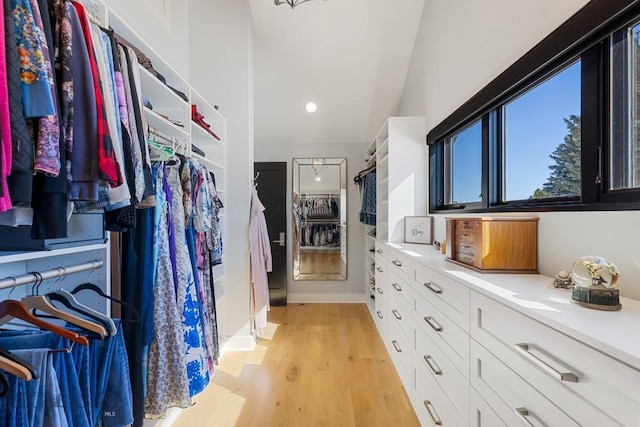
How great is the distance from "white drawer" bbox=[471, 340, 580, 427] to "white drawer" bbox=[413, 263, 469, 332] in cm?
13

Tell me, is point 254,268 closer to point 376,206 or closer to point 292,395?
point 292,395

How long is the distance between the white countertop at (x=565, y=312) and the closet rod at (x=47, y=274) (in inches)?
57.7

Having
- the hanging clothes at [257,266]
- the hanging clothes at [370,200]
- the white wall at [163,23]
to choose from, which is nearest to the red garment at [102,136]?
the white wall at [163,23]

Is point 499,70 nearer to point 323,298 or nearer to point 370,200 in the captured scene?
point 370,200

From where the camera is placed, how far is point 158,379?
1232 mm

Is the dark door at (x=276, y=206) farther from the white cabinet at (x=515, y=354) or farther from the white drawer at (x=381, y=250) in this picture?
the white cabinet at (x=515, y=354)

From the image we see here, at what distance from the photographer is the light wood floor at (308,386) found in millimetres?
1721

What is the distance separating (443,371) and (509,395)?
0.50m

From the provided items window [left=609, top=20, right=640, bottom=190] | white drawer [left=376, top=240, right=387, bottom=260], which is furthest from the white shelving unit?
window [left=609, top=20, right=640, bottom=190]

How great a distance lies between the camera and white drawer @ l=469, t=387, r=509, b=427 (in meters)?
0.93

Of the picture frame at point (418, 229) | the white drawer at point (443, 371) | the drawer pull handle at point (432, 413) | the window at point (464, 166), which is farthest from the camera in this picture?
the picture frame at point (418, 229)

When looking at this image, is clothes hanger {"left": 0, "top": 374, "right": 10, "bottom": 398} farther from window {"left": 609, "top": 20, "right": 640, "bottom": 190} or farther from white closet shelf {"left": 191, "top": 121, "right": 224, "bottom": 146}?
window {"left": 609, "top": 20, "right": 640, "bottom": 190}

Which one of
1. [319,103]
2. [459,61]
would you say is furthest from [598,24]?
[319,103]

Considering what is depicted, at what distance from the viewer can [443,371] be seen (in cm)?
133
